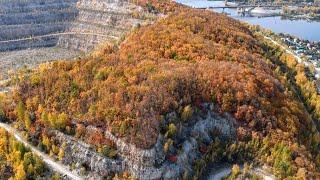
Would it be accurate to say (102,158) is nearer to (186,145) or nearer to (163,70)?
(186,145)

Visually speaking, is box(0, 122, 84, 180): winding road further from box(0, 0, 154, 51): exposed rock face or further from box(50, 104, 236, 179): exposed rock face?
box(0, 0, 154, 51): exposed rock face

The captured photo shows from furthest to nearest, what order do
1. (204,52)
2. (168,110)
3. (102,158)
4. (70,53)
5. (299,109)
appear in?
(70,53), (204,52), (299,109), (168,110), (102,158)

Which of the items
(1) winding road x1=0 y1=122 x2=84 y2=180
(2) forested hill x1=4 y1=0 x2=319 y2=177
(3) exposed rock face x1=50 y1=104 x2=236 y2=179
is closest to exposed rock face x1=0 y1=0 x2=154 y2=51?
(2) forested hill x1=4 y1=0 x2=319 y2=177

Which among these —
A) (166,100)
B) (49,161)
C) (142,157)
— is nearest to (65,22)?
(166,100)

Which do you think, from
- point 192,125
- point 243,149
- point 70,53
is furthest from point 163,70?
point 70,53

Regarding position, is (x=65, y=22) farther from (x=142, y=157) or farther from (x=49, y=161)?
(x=142, y=157)
